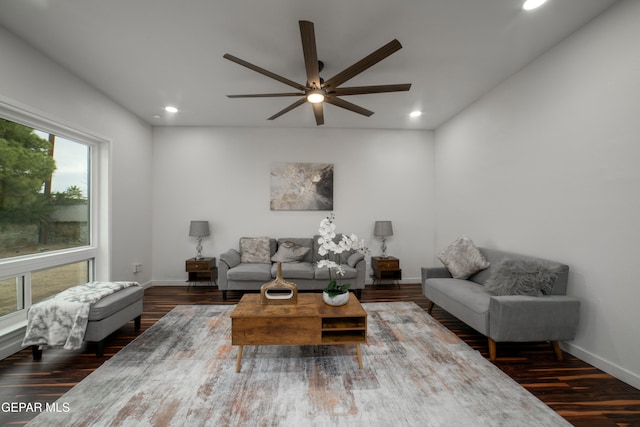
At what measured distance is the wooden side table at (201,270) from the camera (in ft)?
14.5

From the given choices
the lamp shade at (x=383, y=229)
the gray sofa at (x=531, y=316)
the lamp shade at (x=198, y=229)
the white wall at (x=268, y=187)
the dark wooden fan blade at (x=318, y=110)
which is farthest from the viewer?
the white wall at (x=268, y=187)

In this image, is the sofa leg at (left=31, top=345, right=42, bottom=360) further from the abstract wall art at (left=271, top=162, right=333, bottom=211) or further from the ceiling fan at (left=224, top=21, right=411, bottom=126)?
the abstract wall art at (left=271, top=162, right=333, bottom=211)

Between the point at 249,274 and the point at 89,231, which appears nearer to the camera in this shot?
the point at 89,231

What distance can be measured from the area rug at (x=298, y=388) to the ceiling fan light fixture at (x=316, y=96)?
241cm

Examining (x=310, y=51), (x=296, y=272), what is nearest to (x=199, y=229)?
(x=296, y=272)

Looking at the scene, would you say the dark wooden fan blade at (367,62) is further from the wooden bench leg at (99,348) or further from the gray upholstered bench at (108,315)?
the wooden bench leg at (99,348)

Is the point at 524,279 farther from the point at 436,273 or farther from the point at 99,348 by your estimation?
the point at 99,348

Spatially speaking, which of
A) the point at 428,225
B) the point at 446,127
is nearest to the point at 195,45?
the point at 446,127

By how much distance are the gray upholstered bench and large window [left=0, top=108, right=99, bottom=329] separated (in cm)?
70

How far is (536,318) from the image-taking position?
2.35m

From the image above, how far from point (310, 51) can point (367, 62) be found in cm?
46

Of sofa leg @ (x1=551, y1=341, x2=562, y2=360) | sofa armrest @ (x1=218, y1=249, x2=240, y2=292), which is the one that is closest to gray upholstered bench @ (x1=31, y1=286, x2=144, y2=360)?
sofa armrest @ (x1=218, y1=249, x2=240, y2=292)

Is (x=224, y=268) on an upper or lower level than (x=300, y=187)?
lower

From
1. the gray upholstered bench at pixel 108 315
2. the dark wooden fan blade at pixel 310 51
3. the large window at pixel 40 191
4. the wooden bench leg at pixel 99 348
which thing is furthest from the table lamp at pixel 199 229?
the dark wooden fan blade at pixel 310 51
